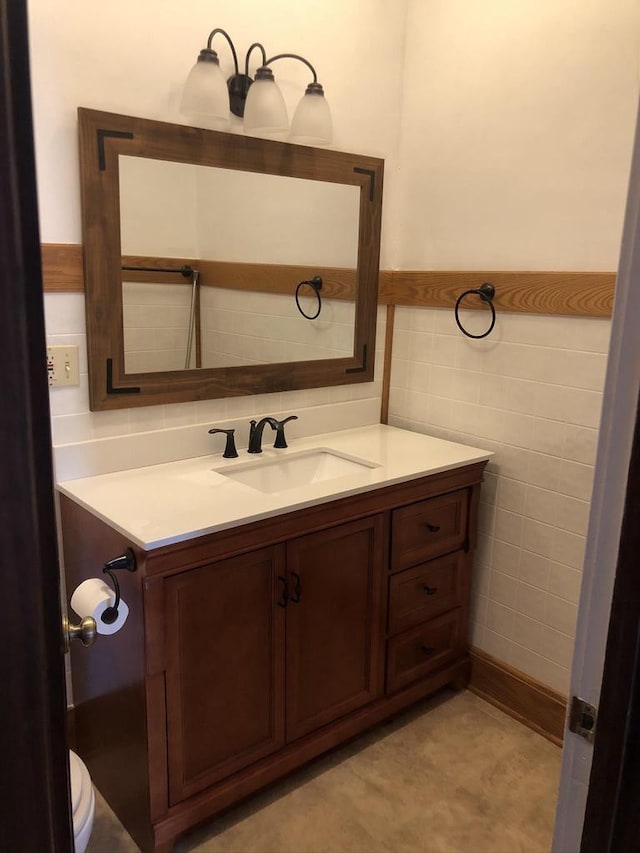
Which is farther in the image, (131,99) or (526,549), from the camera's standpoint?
(526,549)

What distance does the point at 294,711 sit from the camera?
1948mm

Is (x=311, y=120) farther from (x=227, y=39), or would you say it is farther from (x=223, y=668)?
(x=223, y=668)

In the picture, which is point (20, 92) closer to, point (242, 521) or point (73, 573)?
point (242, 521)

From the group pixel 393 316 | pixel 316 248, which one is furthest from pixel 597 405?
pixel 316 248

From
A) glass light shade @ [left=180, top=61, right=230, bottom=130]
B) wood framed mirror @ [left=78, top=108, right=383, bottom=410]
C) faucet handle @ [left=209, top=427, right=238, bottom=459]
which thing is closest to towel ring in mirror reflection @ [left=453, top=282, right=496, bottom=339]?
wood framed mirror @ [left=78, top=108, right=383, bottom=410]

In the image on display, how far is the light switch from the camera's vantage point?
1845mm

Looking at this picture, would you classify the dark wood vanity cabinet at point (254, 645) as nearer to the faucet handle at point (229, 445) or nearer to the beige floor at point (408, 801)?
the beige floor at point (408, 801)

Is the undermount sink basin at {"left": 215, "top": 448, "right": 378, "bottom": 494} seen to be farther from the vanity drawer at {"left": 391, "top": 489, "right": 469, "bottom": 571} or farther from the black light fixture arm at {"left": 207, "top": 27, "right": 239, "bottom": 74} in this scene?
the black light fixture arm at {"left": 207, "top": 27, "right": 239, "bottom": 74}

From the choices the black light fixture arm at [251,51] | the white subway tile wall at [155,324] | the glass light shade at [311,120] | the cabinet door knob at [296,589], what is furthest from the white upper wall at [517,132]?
the cabinet door knob at [296,589]

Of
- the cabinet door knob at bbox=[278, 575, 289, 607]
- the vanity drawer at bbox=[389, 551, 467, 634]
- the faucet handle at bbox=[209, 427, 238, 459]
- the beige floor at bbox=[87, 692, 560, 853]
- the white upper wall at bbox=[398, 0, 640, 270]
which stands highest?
the white upper wall at bbox=[398, 0, 640, 270]

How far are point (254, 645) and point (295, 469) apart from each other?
2.10 ft

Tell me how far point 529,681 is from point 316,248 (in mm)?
1644

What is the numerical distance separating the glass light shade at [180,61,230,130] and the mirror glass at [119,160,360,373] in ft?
0.51

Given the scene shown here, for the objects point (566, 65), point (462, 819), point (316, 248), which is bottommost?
point (462, 819)
